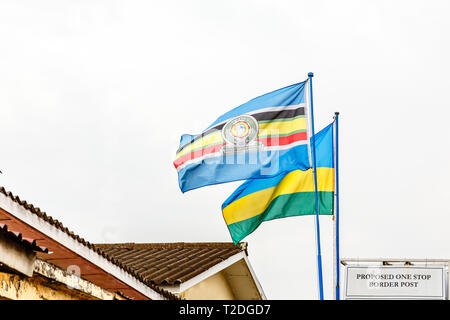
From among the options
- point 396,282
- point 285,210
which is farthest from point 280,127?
point 396,282

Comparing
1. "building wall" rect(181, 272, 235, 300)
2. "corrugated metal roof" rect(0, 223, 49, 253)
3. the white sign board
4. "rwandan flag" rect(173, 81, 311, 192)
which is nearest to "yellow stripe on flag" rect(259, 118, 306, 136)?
"rwandan flag" rect(173, 81, 311, 192)

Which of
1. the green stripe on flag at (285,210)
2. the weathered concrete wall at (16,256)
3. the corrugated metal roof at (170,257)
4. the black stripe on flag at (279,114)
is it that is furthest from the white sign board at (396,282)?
the weathered concrete wall at (16,256)

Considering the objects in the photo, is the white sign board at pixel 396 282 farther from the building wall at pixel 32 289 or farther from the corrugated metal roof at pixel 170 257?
the building wall at pixel 32 289

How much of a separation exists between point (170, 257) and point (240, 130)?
19.3 feet

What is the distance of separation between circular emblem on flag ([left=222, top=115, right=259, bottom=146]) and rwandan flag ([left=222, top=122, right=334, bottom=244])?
710mm

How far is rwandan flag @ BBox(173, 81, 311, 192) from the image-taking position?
9.61 m

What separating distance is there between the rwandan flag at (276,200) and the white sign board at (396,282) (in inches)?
49.0

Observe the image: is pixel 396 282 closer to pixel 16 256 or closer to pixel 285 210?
pixel 285 210

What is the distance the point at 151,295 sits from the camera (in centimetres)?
1014

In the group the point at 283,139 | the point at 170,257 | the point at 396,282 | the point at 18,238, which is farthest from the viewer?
the point at 170,257

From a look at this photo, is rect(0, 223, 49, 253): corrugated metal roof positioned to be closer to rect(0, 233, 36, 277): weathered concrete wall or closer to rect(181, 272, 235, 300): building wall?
rect(0, 233, 36, 277): weathered concrete wall

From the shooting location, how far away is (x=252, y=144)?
32.1 feet
